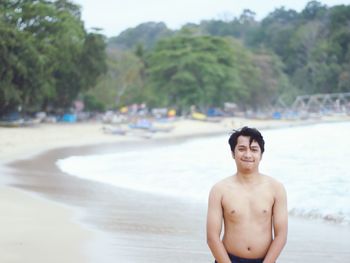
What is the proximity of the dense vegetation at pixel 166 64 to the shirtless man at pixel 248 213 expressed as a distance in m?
33.2

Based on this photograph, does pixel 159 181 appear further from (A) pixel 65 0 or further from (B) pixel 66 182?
(A) pixel 65 0

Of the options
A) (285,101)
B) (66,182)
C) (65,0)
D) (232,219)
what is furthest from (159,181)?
(285,101)

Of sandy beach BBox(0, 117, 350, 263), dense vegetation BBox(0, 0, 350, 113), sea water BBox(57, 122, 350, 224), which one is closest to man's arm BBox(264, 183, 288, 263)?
sandy beach BBox(0, 117, 350, 263)

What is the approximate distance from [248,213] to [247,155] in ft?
0.96

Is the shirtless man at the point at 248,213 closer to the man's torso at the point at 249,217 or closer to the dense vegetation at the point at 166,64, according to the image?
the man's torso at the point at 249,217

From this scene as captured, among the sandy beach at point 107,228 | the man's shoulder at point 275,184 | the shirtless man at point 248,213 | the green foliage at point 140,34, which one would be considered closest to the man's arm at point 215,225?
the shirtless man at point 248,213

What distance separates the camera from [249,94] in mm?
73875

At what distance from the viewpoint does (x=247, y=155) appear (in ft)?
11.0

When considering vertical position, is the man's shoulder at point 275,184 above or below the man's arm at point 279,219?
above

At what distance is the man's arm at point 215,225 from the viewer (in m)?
3.30

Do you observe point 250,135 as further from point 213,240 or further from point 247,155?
point 213,240

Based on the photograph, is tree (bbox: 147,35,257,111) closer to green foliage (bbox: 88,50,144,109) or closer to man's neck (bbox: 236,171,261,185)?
green foliage (bbox: 88,50,144,109)

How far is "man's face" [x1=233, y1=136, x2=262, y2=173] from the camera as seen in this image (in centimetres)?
337

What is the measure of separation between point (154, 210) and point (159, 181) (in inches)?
186
